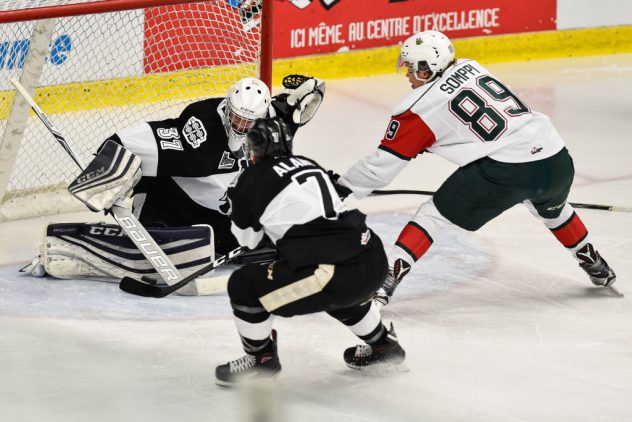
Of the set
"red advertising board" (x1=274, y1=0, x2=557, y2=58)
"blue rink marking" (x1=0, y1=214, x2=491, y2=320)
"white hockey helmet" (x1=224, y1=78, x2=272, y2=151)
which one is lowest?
"red advertising board" (x1=274, y1=0, x2=557, y2=58)

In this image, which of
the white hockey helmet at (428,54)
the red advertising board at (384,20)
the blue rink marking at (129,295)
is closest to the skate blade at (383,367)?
the blue rink marking at (129,295)

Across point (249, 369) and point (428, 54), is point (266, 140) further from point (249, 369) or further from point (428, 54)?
point (428, 54)

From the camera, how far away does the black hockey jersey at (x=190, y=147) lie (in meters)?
4.68

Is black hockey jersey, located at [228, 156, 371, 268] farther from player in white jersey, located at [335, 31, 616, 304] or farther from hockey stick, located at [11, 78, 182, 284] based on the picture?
hockey stick, located at [11, 78, 182, 284]

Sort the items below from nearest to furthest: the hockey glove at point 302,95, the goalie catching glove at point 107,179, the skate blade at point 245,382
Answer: the skate blade at point 245,382 < the goalie catching glove at point 107,179 < the hockey glove at point 302,95

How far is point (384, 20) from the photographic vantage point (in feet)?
26.2

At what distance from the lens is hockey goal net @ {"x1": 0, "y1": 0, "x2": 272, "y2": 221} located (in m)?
5.44

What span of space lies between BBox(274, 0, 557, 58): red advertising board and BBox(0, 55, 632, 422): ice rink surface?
224cm

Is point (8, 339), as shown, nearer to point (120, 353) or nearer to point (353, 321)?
point (120, 353)

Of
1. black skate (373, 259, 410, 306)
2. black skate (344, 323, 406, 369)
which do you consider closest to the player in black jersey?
black skate (344, 323, 406, 369)

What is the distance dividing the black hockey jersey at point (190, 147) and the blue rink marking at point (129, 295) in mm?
382

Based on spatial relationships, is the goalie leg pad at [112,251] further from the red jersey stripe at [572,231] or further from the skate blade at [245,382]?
the red jersey stripe at [572,231]

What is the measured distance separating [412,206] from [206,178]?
4.21 feet

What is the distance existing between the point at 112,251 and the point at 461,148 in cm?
126
